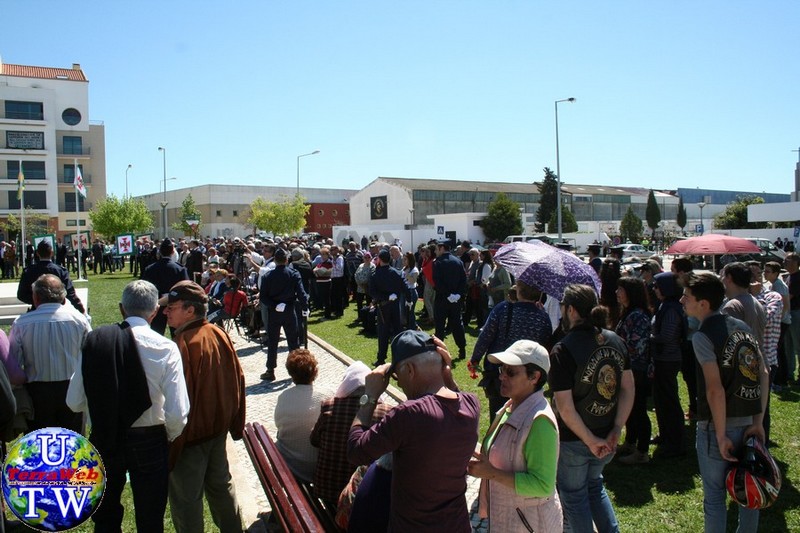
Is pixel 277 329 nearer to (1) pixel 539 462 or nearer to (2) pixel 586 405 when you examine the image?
(2) pixel 586 405

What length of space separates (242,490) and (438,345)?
3196 mm

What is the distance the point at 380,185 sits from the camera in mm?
75125

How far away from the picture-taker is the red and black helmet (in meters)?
3.33

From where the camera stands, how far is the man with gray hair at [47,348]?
468 centimetres

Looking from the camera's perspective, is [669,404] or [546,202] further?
[546,202]

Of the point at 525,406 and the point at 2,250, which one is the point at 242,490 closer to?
the point at 525,406

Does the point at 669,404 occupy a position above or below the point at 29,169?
below

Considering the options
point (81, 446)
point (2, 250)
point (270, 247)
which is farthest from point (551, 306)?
point (2, 250)

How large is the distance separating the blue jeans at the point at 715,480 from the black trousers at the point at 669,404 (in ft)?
6.92

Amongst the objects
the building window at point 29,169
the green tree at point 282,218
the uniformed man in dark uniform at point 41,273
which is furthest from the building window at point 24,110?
the uniformed man in dark uniform at point 41,273

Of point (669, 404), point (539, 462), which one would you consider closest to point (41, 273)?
point (539, 462)

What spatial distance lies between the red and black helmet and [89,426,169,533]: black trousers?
340 centimetres

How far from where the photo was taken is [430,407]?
8.36ft

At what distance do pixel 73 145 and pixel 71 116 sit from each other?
297 cm
